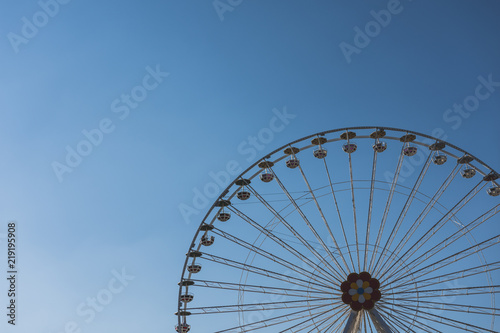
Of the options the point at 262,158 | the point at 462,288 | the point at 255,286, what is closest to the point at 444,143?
the point at 462,288

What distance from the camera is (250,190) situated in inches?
1101

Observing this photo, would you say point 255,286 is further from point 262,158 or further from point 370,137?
point 370,137

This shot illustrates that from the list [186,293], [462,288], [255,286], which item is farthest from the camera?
[186,293]

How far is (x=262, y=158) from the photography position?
28.0 metres

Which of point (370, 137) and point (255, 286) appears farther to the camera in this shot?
point (370, 137)

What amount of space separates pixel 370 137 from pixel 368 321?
30.3 feet

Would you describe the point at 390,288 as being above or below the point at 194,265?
below

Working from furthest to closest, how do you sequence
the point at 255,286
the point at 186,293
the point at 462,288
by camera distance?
1. the point at 186,293
2. the point at 255,286
3. the point at 462,288

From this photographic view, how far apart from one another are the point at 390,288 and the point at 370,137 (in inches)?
310

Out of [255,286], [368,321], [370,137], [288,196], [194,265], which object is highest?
[370,137]

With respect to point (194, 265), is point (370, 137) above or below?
above

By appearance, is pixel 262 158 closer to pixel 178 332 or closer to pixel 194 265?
pixel 194 265

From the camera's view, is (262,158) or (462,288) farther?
(262,158)

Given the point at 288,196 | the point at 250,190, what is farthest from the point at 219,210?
the point at 288,196
